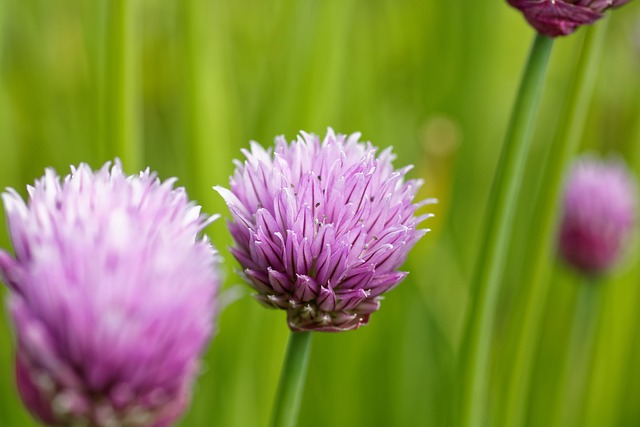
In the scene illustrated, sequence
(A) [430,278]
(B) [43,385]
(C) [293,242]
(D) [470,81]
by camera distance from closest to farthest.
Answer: (B) [43,385]
(C) [293,242]
(A) [430,278]
(D) [470,81]

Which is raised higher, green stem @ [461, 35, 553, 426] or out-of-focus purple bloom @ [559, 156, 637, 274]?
out-of-focus purple bloom @ [559, 156, 637, 274]

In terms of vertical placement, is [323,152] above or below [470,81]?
below

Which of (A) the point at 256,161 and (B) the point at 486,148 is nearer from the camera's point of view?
(A) the point at 256,161

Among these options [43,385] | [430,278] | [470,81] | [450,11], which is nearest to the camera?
[43,385]

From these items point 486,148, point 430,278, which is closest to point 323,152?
point 430,278

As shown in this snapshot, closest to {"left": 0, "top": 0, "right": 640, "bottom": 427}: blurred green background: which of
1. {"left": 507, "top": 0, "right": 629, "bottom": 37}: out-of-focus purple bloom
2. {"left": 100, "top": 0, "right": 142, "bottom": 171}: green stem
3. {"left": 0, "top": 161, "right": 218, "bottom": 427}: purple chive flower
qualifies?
{"left": 100, "top": 0, "right": 142, "bottom": 171}: green stem

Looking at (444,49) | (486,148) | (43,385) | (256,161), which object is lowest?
(43,385)

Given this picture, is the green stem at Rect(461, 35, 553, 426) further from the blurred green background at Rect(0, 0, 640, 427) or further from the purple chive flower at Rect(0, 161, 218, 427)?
the purple chive flower at Rect(0, 161, 218, 427)

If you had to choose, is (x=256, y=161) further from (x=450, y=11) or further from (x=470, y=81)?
(x=450, y=11)
